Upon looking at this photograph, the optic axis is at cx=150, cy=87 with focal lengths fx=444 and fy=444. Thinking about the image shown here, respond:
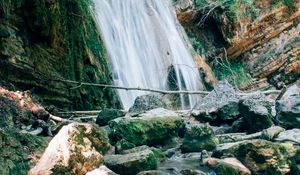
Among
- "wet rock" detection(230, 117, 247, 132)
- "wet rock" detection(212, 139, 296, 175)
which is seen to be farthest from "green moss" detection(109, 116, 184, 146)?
"wet rock" detection(212, 139, 296, 175)

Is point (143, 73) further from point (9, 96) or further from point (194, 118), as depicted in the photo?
point (9, 96)

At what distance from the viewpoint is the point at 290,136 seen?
501 cm

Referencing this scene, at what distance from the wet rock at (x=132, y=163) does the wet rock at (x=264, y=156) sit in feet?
2.75

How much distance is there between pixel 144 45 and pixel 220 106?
17.3 ft

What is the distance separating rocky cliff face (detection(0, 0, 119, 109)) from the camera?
6.57 m

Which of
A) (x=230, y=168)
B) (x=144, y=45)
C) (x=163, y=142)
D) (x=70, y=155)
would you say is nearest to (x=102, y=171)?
(x=70, y=155)

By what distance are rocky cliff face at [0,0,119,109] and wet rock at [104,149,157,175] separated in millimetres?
3031

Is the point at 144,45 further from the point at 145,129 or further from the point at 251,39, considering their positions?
the point at 145,129

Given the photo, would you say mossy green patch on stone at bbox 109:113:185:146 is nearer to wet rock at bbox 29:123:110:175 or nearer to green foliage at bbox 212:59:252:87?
wet rock at bbox 29:123:110:175

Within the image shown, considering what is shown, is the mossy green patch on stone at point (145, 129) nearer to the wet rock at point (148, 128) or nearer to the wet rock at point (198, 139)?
the wet rock at point (148, 128)

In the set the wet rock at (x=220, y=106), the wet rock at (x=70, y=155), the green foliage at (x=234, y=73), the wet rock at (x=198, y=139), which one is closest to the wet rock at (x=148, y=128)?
the wet rock at (x=198, y=139)

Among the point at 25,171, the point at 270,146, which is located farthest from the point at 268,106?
the point at 25,171

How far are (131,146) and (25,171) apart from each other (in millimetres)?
1516

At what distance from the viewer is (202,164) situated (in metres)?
4.33
